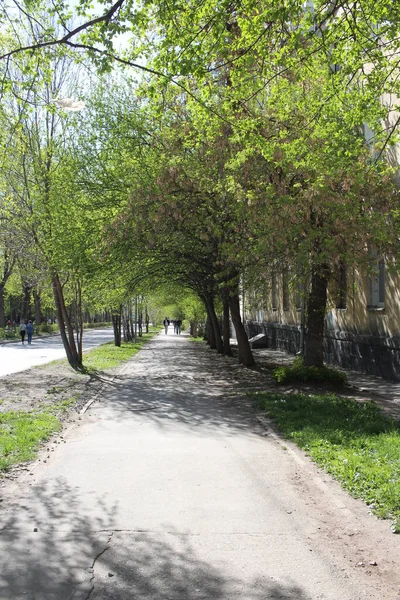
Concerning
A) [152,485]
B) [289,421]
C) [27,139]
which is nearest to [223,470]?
[152,485]

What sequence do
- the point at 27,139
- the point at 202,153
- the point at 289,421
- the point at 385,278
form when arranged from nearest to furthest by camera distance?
the point at 289,421, the point at 202,153, the point at 385,278, the point at 27,139

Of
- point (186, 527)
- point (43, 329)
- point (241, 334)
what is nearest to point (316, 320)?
point (241, 334)

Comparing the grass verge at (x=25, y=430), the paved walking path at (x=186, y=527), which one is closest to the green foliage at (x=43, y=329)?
the grass verge at (x=25, y=430)

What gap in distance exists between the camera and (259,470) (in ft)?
22.4

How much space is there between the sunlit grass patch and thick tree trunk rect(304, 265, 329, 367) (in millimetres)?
6657

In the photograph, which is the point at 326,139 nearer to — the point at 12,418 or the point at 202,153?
the point at 202,153

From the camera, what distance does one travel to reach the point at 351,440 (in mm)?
7770

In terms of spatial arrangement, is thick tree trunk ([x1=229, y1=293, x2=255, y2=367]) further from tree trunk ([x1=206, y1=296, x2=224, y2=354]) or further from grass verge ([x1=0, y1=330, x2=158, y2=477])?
tree trunk ([x1=206, y1=296, x2=224, y2=354])

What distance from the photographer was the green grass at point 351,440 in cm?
569

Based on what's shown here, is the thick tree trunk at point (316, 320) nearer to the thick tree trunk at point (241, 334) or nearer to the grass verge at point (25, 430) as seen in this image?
the grass verge at point (25, 430)

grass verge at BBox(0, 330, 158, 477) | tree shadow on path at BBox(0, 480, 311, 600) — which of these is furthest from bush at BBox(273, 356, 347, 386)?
tree shadow on path at BBox(0, 480, 311, 600)

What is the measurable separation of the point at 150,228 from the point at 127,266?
4.80m

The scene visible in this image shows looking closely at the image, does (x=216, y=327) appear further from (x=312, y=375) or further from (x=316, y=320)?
(x=312, y=375)

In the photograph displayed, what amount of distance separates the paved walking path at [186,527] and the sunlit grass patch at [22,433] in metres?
0.28
